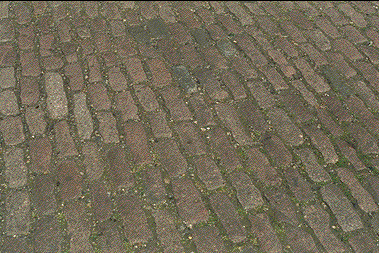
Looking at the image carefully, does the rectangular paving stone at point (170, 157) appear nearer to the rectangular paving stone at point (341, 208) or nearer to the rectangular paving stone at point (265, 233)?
the rectangular paving stone at point (265, 233)

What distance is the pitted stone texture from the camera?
13.1 feet

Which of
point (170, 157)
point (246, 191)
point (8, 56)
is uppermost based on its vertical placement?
point (246, 191)

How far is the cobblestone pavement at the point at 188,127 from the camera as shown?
3260 millimetres

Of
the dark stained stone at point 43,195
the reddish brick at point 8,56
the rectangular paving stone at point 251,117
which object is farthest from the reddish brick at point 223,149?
the reddish brick at point 8,56

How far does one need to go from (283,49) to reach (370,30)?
112 cm

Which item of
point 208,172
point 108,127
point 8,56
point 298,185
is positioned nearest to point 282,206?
point 298,185

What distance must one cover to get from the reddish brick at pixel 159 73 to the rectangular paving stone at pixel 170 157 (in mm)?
740

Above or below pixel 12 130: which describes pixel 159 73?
above

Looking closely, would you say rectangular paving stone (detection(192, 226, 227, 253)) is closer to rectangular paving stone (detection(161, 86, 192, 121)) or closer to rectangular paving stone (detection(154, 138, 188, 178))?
rectangular paving stone (detection(154, 138, 188, 178))

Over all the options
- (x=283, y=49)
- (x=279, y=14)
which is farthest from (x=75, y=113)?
(x=279, y=14)

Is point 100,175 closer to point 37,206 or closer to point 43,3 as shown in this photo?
point 37,206

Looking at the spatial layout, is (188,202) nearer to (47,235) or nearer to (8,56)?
(47,235)

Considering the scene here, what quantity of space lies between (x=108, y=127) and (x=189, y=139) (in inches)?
27.9

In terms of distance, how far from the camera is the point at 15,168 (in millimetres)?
3584
